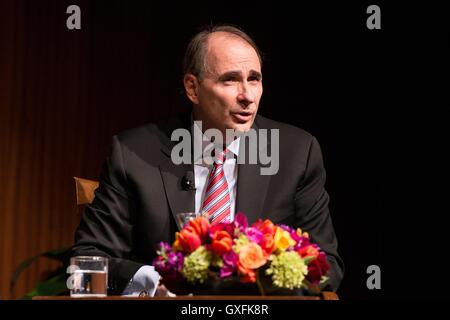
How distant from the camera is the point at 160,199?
104 inches

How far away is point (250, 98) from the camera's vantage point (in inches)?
103

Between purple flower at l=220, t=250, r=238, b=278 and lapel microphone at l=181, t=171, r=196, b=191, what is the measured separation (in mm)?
961

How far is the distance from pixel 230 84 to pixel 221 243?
1.09 m

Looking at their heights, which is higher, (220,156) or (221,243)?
(220,156)

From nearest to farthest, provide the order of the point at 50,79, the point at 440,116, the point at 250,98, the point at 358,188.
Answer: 1. the point at 250,98
2. the point at 440,116
3. the point at 358,188
4. the point at 50,79

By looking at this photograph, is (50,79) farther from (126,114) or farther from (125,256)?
(125,256)

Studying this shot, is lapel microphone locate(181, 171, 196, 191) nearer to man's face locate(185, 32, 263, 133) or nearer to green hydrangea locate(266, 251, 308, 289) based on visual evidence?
man's face locate(185, 32, 263, 133)

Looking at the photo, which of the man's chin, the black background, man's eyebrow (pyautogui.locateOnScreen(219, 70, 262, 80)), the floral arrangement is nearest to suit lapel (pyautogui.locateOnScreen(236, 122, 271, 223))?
the man's chin

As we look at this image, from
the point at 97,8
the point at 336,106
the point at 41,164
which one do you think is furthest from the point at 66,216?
the point at 336,106

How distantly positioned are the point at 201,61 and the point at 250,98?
0.26m

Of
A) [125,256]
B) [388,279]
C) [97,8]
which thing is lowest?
[388,279]

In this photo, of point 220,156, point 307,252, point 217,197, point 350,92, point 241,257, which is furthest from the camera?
point 350,92

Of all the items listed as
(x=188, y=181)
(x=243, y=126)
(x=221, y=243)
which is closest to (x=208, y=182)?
(x=188, y=181)

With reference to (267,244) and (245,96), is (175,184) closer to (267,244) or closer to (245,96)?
(245,96)
